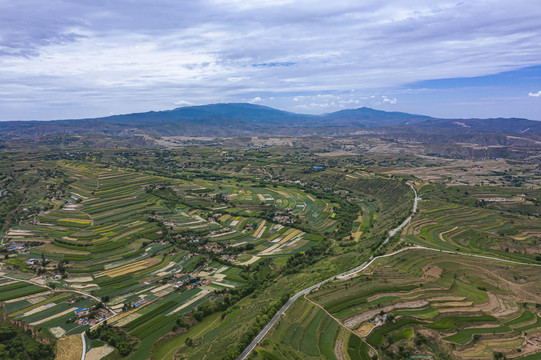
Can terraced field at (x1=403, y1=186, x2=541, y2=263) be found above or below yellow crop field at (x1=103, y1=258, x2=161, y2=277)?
above

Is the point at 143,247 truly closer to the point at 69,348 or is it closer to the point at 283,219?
the point at 69,348

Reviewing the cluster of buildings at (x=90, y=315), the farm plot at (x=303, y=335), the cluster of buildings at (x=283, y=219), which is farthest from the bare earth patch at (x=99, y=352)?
the cluster of buildings at (x=283, y=219)

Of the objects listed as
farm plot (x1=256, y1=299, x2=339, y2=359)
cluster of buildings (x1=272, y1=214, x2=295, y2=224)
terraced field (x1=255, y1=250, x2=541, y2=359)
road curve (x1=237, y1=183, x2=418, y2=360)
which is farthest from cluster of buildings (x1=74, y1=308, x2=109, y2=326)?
cluster of buildings (x1=272, y1=214, x2=295, y2=224)

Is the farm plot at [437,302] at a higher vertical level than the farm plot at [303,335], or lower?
higher

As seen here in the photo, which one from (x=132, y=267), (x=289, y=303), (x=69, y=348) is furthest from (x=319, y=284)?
(x=132, y=267)

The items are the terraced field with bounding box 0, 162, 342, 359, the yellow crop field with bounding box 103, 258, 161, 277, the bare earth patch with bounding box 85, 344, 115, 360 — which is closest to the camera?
the bare earth patch with bounding box 85, 344, 115, 360

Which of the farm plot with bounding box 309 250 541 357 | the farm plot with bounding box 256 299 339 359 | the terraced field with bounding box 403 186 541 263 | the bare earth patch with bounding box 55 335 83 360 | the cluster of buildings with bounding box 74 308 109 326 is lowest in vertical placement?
the bare earth patch with bounding box 55 335 83 360

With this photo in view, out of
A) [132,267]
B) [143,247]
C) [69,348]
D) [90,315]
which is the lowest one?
[69,348]

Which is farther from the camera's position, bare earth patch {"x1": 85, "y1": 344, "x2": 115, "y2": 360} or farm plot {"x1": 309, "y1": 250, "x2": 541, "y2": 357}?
farm plot {"x1": 309, "y1": 250, "x2": 541, "y2": 357}

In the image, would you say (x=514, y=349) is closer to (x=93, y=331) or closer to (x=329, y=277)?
(x=329, y=277)

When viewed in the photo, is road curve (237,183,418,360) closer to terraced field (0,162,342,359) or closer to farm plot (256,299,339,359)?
farm plot (256,299,339,359)

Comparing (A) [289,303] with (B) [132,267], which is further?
(B) [132,267]

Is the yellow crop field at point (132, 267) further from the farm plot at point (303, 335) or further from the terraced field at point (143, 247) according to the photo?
the farm plot at point (303, 335)
